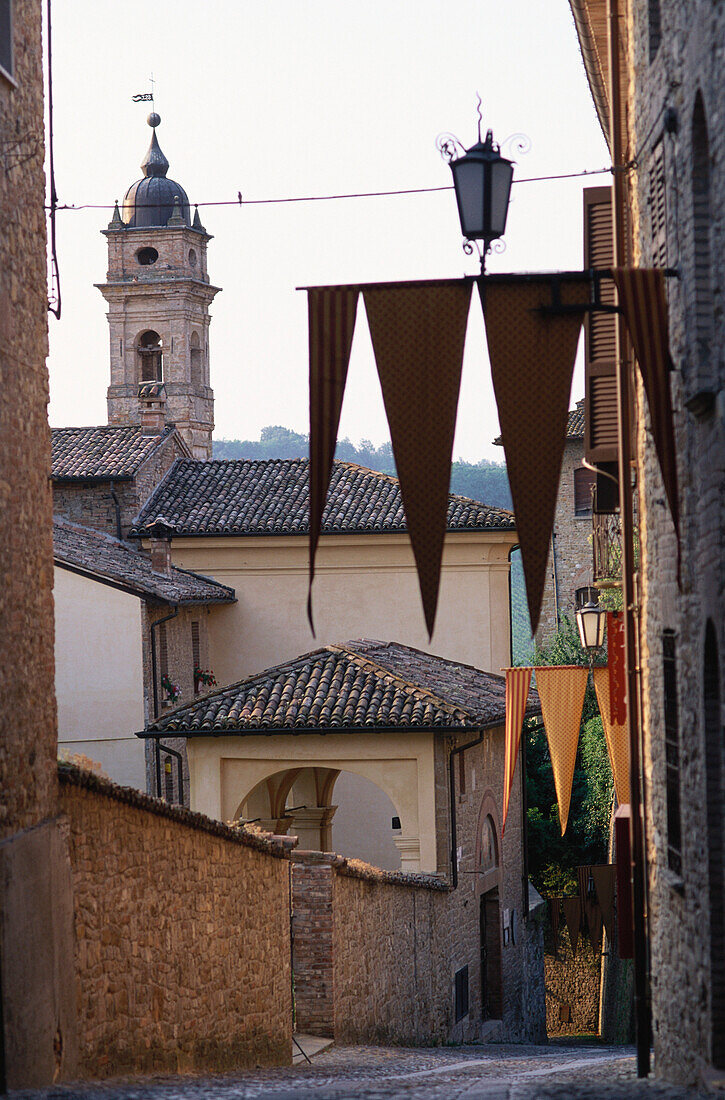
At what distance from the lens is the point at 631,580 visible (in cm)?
998

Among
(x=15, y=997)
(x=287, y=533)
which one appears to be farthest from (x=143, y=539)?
(x=15, y=997)

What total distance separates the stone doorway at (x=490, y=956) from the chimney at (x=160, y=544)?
9.66 m

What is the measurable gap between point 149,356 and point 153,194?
5450 millimetres

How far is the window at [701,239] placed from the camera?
7418 millimetres

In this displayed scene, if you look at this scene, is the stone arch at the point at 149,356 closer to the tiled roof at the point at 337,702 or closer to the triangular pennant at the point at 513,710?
the tiled roof at the point at 337,702

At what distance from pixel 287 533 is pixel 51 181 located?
18.3 meters

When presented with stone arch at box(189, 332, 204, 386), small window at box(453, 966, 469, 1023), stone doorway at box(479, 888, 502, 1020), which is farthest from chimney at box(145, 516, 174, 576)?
stone arch at box(189, 332, 204, 386)

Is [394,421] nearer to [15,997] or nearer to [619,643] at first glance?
[15,997]

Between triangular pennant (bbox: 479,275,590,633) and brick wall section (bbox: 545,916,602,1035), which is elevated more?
triangular pennant (bbox: 479,275,590,633)

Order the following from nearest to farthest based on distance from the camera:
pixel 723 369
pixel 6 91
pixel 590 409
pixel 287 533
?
pixel 723 369
pixel 6 91
pixel 590 409
pixel 287 533

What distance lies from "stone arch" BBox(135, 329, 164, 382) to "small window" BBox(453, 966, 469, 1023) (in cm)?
3115

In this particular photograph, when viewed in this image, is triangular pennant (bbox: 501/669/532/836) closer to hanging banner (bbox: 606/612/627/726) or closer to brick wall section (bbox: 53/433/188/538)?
hanging banner (bbox: 606/612/627/726)

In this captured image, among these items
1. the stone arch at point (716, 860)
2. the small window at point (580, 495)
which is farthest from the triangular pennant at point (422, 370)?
the small window at point (580, 495)

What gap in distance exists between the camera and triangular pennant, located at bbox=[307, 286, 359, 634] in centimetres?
738
